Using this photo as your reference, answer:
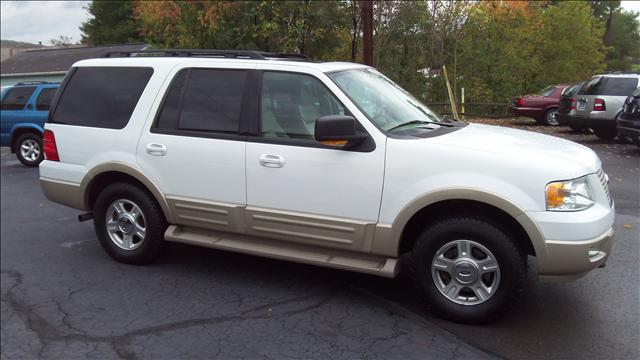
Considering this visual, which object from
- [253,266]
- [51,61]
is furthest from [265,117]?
[51,61]

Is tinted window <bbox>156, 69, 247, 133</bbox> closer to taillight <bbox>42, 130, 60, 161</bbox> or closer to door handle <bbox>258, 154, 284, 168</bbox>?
door handle <bbox>258, 154, 284, 168</bbox>

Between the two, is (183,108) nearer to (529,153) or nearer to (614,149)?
(529,153)

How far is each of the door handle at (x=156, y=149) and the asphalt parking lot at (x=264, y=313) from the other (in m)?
1.09

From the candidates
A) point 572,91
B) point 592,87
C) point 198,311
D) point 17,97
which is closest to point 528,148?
point 198,311

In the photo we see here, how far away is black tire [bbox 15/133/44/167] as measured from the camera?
12648mm

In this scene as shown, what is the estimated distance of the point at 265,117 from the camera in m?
4.40

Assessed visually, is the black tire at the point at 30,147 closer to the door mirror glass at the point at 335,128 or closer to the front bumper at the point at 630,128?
the door mirror glass at the point at 335,128

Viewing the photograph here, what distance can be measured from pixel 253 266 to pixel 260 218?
2.97 ft

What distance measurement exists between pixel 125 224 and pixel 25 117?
9.21 m

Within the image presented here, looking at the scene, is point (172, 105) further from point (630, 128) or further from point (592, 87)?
point (592, 87)

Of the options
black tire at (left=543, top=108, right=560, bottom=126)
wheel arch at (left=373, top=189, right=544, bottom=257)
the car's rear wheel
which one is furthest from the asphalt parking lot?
black tire at (left=543, top=108, right=560, bottom=126)

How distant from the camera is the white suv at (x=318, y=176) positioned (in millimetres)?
3643

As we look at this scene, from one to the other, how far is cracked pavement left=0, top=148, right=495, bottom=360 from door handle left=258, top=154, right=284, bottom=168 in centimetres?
106

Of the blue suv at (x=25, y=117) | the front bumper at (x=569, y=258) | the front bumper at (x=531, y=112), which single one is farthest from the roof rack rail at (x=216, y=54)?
the front bumper at (x=531, y=112)
